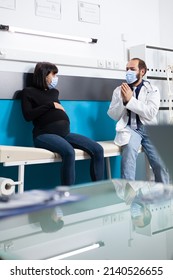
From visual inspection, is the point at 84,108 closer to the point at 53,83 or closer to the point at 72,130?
the point at 72,130

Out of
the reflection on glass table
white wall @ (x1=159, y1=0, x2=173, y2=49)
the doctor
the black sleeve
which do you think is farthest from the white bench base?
white wall @ (x1=159, y1=0, x2=173, y2=49)

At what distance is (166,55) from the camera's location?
12.8 ft

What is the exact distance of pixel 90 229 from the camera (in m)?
0.71

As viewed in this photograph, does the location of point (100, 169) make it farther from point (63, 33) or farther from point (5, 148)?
point (63, 33)

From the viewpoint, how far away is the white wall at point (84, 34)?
9.60 feet

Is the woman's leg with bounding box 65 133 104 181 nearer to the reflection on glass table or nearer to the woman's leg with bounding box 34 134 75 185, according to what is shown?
the woman's leg with bounding box 34 134 75 185

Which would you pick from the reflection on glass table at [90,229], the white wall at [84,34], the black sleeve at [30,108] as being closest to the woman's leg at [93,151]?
the black sleeve at [30,108]

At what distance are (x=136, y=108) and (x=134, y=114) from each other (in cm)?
14

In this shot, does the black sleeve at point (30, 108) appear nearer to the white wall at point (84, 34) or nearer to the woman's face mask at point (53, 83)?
the woman's face mask at point (53, 83)

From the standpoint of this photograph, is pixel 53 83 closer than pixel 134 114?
Yes

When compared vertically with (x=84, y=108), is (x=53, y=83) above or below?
above

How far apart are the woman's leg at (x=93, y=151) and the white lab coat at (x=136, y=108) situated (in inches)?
13.8

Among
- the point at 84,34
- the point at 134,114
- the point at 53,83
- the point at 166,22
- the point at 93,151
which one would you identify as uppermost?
the point at 166,22

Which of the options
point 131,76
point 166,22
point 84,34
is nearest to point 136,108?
point 131,76
